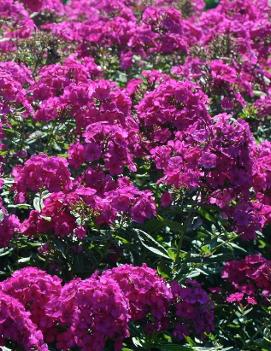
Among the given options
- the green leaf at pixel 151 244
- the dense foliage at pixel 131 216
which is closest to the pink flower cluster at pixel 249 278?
the dense foliage at pixel 131 216

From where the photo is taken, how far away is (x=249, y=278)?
457cm

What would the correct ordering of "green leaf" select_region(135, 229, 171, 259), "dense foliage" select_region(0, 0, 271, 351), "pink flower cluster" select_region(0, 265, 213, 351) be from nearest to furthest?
1. "pink flower cluster" select_region(0, 265, 213, 351)
2. "dense foliage" select_region(0, 0, 271, 351)
3. "green leaf" select_region(135, 229, 171, 259)

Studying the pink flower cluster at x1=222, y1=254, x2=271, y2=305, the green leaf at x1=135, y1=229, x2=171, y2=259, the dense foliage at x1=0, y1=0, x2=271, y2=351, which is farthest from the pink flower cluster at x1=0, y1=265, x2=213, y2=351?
the pink flower cluster at x1=222, y1=254, x2=271, y2=305

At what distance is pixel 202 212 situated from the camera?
16.4 feet

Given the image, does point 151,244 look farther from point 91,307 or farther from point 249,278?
point 91,307

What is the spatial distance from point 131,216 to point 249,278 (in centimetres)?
86

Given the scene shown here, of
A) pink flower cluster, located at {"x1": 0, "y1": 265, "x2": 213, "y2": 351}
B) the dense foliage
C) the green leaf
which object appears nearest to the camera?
pink flower cluster, located at {"x1": 0, "y1": 265, "x2": 213, "y2": 351}

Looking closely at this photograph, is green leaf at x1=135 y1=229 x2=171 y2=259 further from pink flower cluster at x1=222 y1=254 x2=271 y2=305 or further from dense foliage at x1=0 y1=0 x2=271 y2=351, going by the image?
pink flower cluster at x1=222 y1=254 x2=271 y2=305

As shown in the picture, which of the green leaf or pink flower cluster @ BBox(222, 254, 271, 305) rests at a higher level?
the green leaf

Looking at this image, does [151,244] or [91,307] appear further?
[151,244]

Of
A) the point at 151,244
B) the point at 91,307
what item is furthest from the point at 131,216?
the point at 91,307

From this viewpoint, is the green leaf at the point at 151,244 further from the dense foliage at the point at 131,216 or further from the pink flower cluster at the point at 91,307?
the pink flower cluster at the point at 91,307

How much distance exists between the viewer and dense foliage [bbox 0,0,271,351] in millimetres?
3652

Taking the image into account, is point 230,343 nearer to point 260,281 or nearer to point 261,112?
point 260,281
